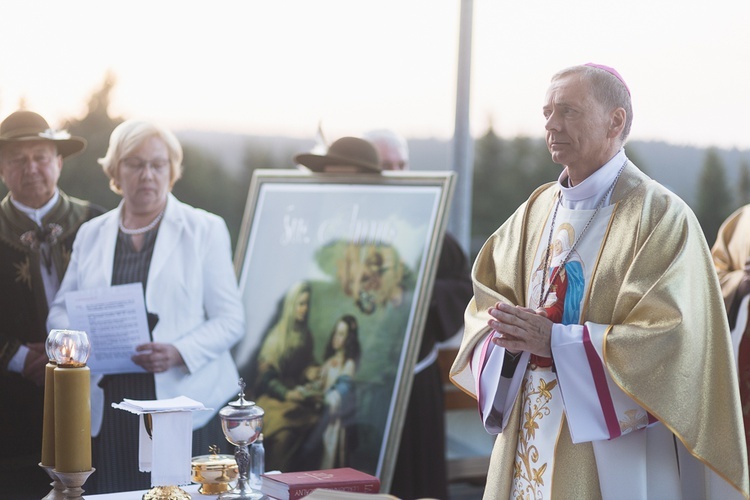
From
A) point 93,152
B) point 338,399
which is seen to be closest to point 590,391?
point 338,399

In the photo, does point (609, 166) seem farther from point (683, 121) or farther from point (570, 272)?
point (683, 121)


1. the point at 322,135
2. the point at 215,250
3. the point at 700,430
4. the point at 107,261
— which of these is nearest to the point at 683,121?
the point at 322,135

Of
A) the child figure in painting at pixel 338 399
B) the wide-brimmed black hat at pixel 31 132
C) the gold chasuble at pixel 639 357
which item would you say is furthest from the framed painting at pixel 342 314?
the gold chasuble at pixel 639 357

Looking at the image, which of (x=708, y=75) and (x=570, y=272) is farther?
(x=708, y=75)

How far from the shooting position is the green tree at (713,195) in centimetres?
699

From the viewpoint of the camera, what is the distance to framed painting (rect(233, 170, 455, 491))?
4.46 metres

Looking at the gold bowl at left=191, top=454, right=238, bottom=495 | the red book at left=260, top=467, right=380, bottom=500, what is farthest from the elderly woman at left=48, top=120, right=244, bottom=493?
the red book at left=260, top=467, right=380, bottom=500

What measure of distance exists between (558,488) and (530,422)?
8.4 inches

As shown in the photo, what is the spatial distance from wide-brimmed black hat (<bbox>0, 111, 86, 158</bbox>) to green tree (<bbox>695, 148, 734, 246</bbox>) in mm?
4366

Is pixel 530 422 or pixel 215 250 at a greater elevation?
pixel 215 250

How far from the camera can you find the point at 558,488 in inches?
109

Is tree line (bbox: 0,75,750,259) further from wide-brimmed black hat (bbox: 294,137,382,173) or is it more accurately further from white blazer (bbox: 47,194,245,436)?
wide-brimmed black hat (bbox: 294,137,382,173)

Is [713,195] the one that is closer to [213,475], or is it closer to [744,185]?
[744,185]

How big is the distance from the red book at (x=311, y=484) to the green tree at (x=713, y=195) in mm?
5139
